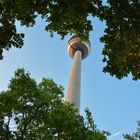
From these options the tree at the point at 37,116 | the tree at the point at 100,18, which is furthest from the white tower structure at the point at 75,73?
the tree at the point at 100,18

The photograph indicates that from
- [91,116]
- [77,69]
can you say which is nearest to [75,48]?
[77,69]

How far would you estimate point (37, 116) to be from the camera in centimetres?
2412

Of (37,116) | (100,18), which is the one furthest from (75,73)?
(100,18)

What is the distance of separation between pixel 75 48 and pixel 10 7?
81.6 metres

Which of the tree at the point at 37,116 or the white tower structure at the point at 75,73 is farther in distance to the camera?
the white tower structure at the point at 75,73

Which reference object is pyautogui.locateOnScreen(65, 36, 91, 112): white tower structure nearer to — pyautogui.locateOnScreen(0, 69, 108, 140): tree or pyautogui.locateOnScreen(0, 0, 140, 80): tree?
pyautogui.locateOnScreen(0, 69, 108, 140): tree

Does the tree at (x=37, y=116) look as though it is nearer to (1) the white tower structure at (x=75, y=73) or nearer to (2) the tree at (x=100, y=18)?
(2) the tree at (x=100, y=18)

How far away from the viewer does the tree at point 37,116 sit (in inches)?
929

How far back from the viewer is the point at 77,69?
250 ft

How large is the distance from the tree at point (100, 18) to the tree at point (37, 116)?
37.5ft

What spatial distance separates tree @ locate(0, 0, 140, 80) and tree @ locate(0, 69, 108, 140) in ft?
37.5

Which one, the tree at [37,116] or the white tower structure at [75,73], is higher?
the white tower structure at [75,73]

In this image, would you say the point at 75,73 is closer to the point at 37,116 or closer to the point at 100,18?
the point at 37,116

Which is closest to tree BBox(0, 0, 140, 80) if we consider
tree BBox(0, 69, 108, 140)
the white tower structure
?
tree BBox(0, 69, 108, 140)
